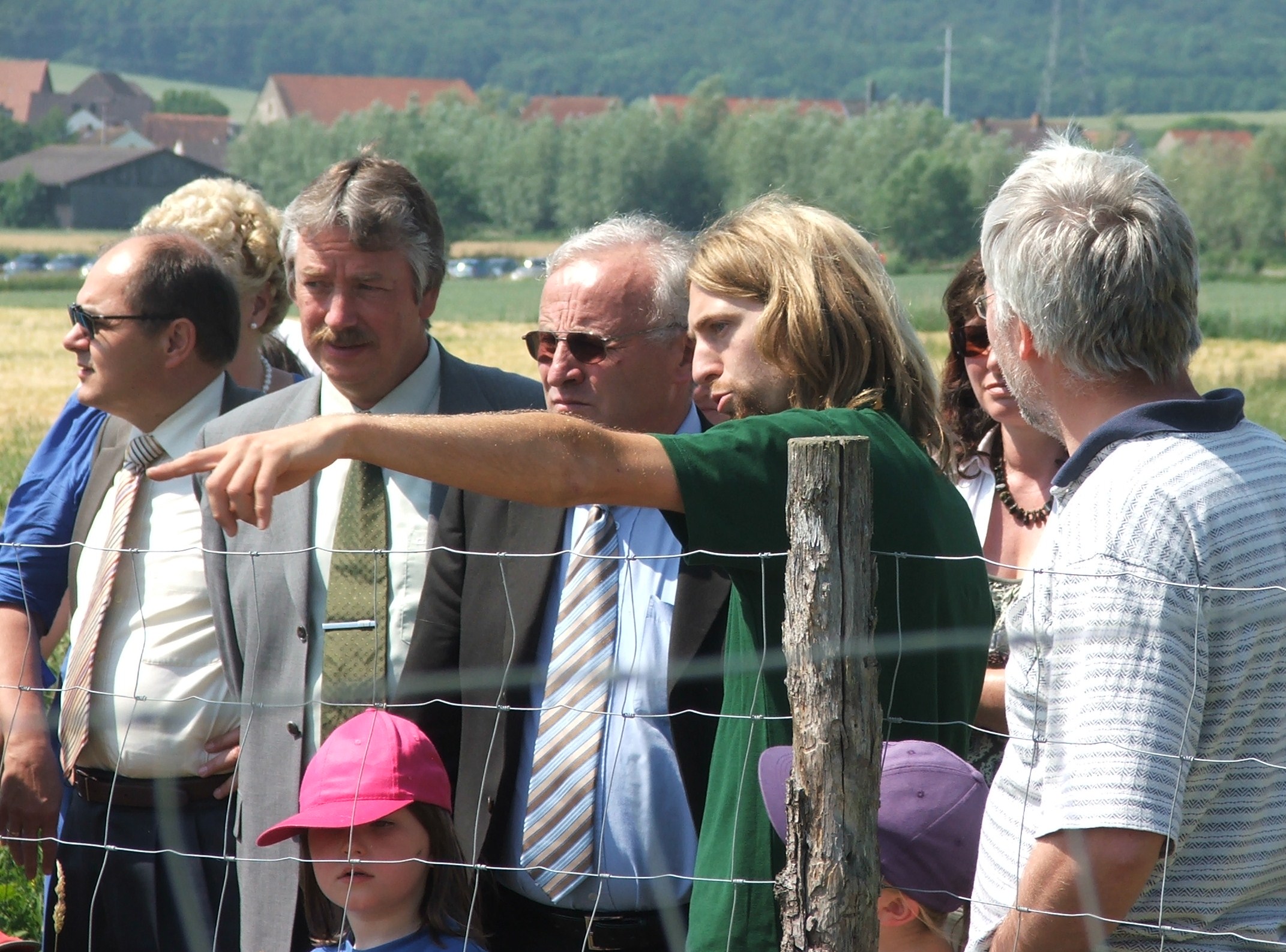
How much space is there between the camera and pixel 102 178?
72812mm

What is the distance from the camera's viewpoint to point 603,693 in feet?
8.08

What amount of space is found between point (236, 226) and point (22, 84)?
138335 mm

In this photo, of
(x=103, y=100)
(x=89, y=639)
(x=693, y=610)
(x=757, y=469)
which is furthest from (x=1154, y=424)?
(x=103, y=100)

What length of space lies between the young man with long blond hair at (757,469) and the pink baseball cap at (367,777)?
23.5 inches

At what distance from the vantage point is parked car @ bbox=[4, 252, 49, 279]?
161 feet

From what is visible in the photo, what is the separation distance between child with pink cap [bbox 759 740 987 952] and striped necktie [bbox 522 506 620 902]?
0.51 metres

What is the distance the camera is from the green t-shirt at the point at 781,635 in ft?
6.16

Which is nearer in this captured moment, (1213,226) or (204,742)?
(204,742)

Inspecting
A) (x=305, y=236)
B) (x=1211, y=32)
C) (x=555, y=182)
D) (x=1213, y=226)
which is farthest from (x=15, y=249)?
(x=1211, y=32)

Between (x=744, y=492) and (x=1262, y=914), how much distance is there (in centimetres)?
83

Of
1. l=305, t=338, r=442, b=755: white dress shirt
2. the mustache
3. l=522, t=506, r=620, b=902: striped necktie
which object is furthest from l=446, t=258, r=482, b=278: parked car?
l=522, t=506, r=620, b=902: striped necktie

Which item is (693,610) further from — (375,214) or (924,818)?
(375,214)

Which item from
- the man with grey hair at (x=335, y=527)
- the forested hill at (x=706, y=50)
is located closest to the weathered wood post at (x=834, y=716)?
the man with grey hair at (x=335, y=527)

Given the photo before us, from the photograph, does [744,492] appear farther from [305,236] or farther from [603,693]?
[305,236]
